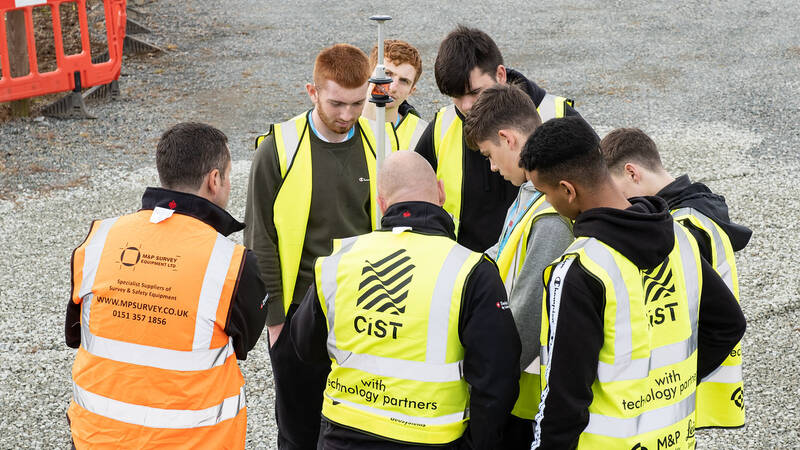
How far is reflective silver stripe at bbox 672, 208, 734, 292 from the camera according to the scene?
11.4ft

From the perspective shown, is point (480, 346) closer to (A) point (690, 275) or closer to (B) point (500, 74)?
(A) point (690, 275)

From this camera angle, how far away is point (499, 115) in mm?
3484

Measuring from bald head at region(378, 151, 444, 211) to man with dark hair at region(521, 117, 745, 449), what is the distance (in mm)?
352

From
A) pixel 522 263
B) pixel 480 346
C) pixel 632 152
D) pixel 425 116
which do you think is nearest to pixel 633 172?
pixel 632 152

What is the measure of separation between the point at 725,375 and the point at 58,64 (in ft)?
29.4

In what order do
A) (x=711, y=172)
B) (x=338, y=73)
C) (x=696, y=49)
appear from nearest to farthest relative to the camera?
(x=338, y=73)
(x=711, y=172)
(x=696, y=49)

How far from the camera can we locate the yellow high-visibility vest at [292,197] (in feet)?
12.6

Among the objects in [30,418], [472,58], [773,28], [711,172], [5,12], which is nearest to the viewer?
[472,58]

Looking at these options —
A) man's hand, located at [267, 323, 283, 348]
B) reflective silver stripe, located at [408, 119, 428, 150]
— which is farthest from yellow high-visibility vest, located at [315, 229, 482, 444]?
reflective silver stripe, located at [408, 119, 428, 150]

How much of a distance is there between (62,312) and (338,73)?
138 inches

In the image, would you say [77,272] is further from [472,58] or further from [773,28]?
[773,28]

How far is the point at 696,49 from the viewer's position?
13430 mm

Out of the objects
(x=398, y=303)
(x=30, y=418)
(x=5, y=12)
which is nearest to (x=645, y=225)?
(x=398, y=303)

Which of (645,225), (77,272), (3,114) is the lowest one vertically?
(3,114)
